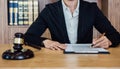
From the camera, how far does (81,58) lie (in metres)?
1.39

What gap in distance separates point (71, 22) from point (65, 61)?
0.96 m

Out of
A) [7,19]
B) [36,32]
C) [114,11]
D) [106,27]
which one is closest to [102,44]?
[106,27]

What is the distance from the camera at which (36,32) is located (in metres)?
2.14

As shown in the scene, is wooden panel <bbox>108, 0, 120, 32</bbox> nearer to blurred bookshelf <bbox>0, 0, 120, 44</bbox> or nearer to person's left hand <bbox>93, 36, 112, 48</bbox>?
blurred bookshelf <bbox>0, 0, 120, 44</bbox>

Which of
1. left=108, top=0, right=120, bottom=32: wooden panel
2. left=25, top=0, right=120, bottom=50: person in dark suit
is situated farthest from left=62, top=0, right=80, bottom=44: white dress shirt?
left=108, top=0, right=120, bottom=32: wooden panel

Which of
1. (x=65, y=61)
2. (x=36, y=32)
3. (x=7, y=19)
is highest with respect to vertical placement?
(x=7, y=19)

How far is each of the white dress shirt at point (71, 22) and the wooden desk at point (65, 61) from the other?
0.68 metres

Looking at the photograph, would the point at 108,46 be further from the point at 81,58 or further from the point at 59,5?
the point at 59,5

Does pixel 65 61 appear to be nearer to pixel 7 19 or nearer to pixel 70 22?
pixel 70 22

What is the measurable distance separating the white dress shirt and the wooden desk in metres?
0.68

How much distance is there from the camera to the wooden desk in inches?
47.7

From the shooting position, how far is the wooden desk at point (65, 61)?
1.21 meters

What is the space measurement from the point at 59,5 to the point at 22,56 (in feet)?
3.26

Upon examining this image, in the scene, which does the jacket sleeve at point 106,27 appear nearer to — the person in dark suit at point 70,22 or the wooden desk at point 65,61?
the person in dark suit at point 70,22
